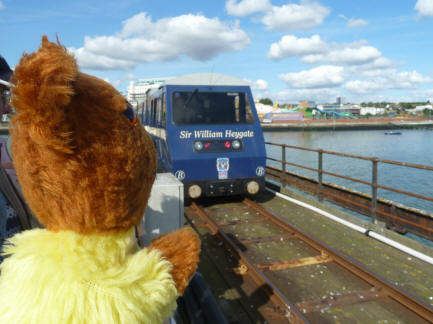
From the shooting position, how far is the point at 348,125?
75.0 meters

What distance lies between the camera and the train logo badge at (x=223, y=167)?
6789 millimetres

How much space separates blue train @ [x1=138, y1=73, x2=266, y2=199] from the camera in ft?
22.0

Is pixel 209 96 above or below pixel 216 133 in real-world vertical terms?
above

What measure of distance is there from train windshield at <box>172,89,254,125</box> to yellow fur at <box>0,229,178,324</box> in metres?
5.82

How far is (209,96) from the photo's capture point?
7129mm

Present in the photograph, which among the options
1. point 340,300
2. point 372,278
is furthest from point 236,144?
point 340,300

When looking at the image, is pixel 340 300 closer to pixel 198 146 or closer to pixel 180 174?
pixel 180 174

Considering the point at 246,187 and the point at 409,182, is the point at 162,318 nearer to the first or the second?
the point at 246,187

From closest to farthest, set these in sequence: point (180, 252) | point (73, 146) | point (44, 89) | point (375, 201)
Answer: point (44, 89)
point (73, 146)
point (180, 252)
point (375, 201)

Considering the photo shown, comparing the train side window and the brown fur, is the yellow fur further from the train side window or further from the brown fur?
the train side window

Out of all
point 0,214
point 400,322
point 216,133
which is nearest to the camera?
point 0,214

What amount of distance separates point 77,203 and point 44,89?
0.40 meters

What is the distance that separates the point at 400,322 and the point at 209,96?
206 inches

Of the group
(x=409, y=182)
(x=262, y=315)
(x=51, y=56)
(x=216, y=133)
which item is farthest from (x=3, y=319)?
(x=409, y=182)
